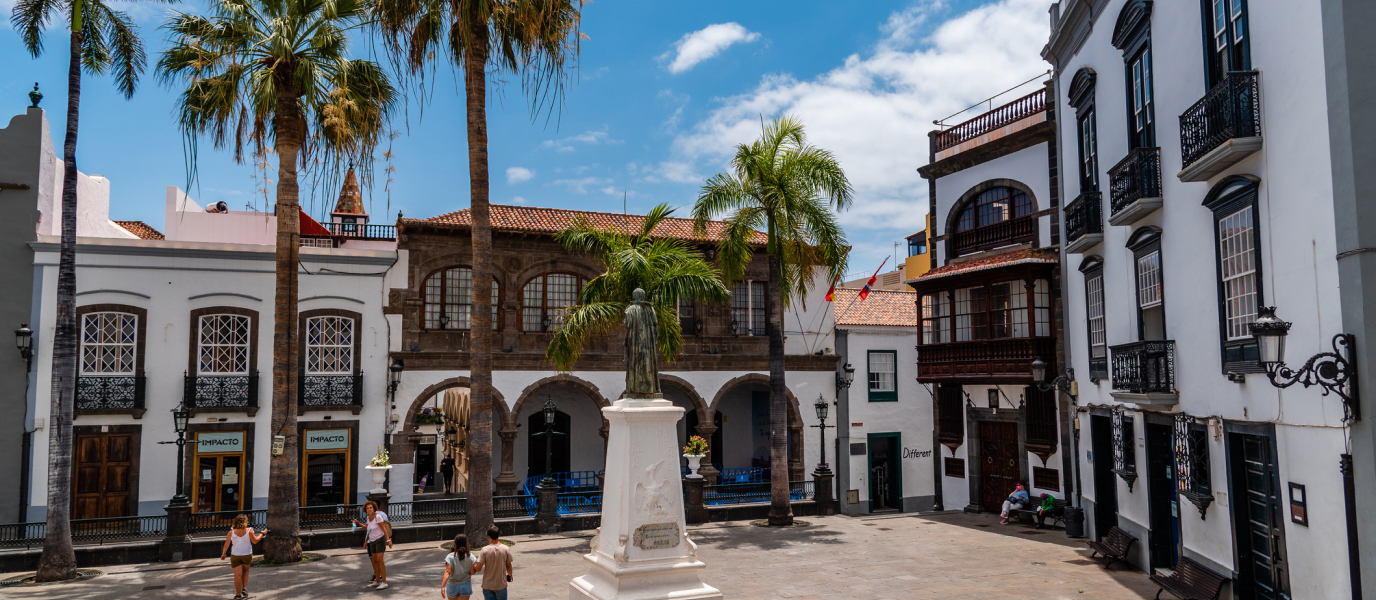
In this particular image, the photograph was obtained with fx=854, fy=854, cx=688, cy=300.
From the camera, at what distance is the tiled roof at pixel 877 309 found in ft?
85.6

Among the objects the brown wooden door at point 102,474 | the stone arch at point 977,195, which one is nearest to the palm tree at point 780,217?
the stone arch at point 977,195

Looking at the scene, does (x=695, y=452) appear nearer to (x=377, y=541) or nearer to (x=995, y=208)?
(x=377, y=541)

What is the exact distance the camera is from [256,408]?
800 inches

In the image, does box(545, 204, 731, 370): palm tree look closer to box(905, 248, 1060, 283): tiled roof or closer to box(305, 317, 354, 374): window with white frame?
box(305, 317, 354, 374): window with white frame

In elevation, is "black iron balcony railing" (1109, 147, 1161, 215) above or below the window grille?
above

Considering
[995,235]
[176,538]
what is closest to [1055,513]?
[995,235]

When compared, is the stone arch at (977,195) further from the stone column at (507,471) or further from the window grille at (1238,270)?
the stone column at (507,471)

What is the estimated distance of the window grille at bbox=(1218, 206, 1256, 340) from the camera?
1027 centimetres

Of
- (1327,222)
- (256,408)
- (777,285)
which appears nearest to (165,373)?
(256,408)

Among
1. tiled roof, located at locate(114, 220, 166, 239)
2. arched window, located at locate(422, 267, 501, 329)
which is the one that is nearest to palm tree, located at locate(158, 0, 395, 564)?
arched window, located at locate(422, 267, 501, 329)

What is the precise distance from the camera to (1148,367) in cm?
1312

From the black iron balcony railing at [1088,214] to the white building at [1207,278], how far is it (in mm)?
38

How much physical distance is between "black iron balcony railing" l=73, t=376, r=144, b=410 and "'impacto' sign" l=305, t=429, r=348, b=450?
367cm

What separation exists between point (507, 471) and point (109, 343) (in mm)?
9634
